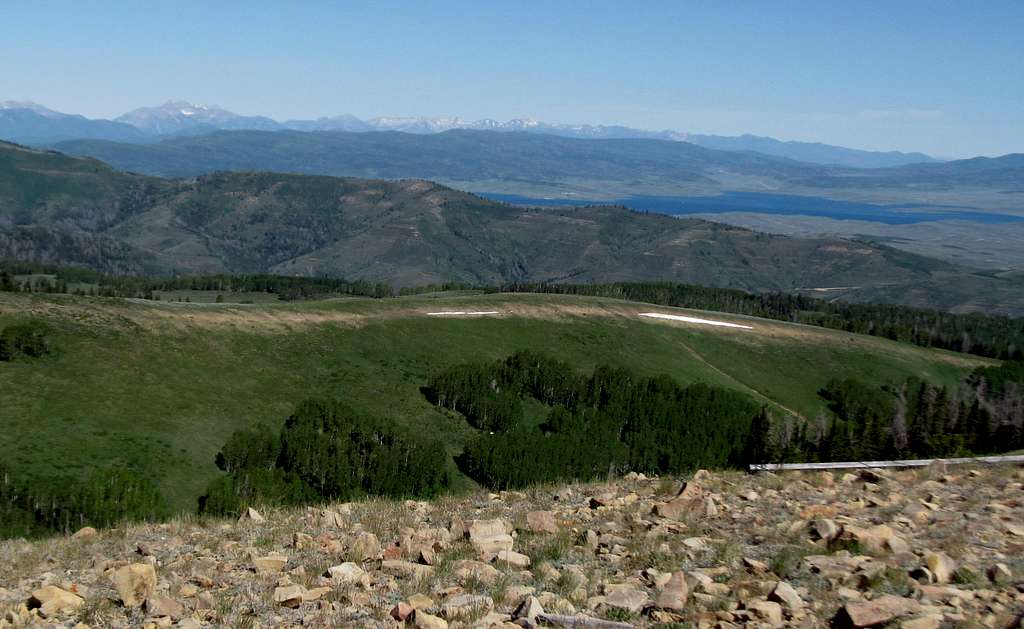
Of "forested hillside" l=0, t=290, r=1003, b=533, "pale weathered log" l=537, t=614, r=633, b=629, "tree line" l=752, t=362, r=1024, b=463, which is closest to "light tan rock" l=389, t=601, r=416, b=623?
"pale weathered log" l=537, t=614, r=633, b=629

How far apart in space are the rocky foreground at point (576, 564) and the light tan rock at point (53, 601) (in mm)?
32

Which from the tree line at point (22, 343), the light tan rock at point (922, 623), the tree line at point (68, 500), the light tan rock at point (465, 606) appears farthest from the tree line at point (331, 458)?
the light tan rock at point (922, 623)

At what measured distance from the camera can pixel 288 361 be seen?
4906 inches

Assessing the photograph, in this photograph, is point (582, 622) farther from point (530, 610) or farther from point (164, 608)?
point (164, 608)

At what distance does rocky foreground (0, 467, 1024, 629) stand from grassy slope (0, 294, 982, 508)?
7237 centimetres

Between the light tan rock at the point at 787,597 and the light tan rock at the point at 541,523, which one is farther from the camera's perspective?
the light tan rock at the point at 541,523

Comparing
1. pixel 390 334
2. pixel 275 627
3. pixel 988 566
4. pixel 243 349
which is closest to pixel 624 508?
pixel 988 566

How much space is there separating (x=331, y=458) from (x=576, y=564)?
89.3 metres

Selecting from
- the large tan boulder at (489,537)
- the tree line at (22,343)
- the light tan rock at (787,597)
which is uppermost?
the light tan rock at (787,597)

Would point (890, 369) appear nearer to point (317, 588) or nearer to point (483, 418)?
point (483, 418)

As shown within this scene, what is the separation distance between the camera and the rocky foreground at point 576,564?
39.8 feet

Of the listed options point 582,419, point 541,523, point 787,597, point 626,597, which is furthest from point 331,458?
point 787,597

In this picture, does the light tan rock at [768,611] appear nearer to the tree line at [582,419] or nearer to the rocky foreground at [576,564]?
the rocky foreground at [576,564]

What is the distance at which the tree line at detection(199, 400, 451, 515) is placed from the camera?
90.9 metres
